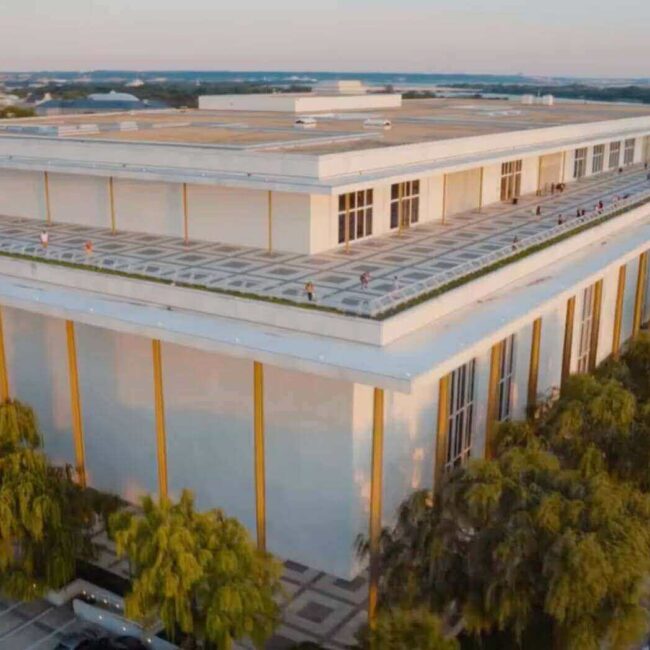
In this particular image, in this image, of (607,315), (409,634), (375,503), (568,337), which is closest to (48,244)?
(375,503)

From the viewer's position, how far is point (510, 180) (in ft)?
105

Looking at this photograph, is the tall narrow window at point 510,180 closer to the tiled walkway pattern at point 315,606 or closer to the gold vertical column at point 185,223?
the gold vertical column at point 185,223

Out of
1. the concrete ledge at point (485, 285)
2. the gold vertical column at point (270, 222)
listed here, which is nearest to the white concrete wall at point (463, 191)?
the concrete ledge at point (485, 285)

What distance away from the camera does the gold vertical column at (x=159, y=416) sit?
63.5ft

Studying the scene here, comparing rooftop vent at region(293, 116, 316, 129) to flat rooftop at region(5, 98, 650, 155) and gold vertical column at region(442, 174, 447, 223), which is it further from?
gold vertical column at region(442, 174, 447, 223)

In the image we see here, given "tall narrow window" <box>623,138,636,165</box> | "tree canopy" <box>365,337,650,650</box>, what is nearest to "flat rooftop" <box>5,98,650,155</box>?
"tall narrow window" <box>623,138,636,165</box>

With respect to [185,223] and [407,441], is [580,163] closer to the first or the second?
[185,223]

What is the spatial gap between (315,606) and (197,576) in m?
5.04

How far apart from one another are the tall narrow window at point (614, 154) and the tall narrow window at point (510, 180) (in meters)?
11.7

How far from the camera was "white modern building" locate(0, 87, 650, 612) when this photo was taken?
18172mm

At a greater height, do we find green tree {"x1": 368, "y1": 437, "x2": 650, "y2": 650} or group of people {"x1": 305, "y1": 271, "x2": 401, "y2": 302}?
group of people {"x1": 305, "y1": 271, "x2": 401, "y2": 302}

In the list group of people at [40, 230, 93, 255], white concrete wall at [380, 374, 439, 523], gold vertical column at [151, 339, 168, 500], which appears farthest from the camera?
group of people at [40, 230, 93, 255]

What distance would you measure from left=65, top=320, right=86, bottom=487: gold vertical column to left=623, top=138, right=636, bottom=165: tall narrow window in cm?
3203

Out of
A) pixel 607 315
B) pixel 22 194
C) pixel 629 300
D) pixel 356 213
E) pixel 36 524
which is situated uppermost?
pixel 356 213
